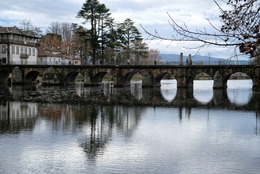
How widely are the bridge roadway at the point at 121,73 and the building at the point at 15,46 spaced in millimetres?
4133

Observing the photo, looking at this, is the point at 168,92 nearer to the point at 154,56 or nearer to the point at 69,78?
the point at 69,78

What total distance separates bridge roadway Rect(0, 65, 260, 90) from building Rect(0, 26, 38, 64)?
4133 millimetres

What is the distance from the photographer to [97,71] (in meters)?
61.9

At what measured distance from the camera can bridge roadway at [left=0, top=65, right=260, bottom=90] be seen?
5452 cm

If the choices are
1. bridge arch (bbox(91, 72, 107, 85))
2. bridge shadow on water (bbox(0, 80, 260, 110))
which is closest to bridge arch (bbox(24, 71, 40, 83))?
bridge arch (bbox(91, 72, 107, 85))

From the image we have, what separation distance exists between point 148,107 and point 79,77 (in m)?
56.6

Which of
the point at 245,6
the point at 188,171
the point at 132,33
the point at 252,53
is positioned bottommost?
the point at 188,171

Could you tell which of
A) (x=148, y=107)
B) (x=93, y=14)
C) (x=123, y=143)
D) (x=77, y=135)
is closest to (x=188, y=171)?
(x=123, y=143)

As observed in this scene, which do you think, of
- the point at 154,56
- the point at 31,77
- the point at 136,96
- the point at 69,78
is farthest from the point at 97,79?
the point at 154,56

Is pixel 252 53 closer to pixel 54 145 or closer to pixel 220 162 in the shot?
pixel 220 162

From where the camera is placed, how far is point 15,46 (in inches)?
2771

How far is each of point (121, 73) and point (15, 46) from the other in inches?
899

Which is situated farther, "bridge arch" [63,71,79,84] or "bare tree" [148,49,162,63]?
"bare tree" [148,49,162,63]

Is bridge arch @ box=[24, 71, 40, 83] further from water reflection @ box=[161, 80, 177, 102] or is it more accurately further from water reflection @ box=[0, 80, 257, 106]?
water reflection @ box=[161, 80, 177, 102]
